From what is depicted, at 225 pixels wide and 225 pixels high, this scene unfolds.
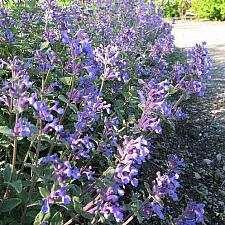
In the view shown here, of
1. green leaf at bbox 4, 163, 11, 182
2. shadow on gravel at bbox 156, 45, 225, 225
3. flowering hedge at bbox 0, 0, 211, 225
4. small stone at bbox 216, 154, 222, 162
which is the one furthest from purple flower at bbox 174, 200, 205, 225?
small stone at bbox 216, 154, 222, 162

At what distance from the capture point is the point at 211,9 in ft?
71.6

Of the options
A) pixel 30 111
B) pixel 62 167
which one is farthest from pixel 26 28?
pixel 62 167

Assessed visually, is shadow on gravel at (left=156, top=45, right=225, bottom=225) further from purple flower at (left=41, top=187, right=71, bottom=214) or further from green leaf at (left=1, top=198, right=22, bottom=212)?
purple flower at (left=41, top=187, right=71, bottom=214)

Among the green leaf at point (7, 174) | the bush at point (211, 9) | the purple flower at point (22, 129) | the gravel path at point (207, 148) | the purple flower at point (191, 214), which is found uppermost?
the purple flower at point (22, 129)

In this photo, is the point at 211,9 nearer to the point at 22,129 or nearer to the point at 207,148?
the point at 207,148

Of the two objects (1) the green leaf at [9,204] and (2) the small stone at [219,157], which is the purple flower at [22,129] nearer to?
(1) the green leaf at [9,204]

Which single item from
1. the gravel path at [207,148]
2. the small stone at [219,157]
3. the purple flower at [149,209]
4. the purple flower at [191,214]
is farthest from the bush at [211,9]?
the purple flower at [149,209]

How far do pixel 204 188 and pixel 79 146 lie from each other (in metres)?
2.01

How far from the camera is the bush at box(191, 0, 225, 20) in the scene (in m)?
21.5

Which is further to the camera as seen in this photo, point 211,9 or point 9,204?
point 211,9

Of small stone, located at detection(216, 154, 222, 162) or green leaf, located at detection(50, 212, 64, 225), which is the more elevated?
green leaf, located at detection(50, 212, 64, 225)

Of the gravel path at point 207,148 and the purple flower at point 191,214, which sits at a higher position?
the purple flower at point 191,214

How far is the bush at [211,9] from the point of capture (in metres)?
21.5

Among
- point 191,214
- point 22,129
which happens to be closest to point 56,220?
point 22,129
